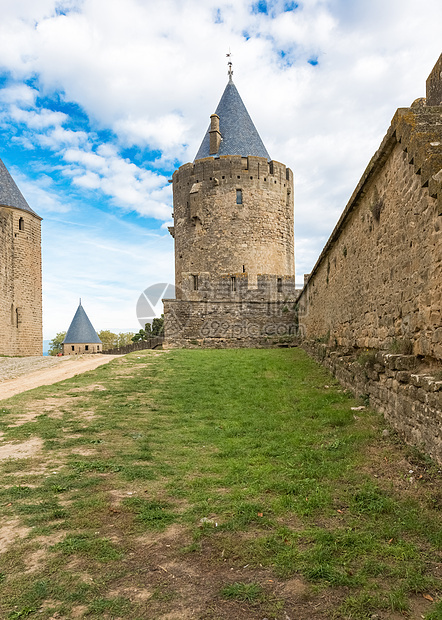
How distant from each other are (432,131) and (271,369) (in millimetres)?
7717

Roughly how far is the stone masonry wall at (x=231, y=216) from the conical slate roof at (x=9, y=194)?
1204 cm

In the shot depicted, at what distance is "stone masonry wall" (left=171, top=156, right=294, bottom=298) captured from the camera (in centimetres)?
2636

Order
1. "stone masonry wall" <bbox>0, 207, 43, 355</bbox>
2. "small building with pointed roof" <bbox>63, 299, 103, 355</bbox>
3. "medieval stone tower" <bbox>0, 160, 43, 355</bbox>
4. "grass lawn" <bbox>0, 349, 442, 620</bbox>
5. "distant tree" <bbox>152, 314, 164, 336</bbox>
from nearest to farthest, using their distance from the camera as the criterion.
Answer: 1. "grass lawn" <bbox>0, 349, 442, 620</bbox>
2. "stone masonry wall" <bbox>0, 207, 43, 355</bbox>
3. "medieval stone tower" <bbox>0, 160, 43, 355</bbox>
4. "distant tree" <bbox>152, 314, 164, 336</bbox>
5. "small building with pointed roof" <bbox>63, 299, 103, 355</bbox>

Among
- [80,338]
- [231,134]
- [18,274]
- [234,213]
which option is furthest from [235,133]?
[80,338]

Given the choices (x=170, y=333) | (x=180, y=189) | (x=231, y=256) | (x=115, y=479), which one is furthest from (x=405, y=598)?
(x=180, y=189)

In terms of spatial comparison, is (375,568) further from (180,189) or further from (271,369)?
(180,189)

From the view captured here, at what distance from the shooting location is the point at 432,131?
4691 mm

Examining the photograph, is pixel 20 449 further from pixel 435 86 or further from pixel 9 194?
pixel 9 194

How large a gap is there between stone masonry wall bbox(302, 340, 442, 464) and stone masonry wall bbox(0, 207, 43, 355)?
1025 inches

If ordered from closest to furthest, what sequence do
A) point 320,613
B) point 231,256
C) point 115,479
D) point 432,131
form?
point 320,613
point 115,479
point 432,131
point 231,256

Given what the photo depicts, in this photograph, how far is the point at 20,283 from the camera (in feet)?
95.1

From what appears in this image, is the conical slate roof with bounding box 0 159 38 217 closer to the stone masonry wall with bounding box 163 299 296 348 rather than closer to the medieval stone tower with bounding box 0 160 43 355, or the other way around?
the medieval stone tower with bounding box 0 160 43 355

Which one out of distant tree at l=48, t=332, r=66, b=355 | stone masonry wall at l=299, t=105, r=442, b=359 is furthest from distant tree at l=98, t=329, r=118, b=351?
stone masonry wall at l=299, t=105, r=442, b=359

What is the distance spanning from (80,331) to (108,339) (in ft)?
88.7
